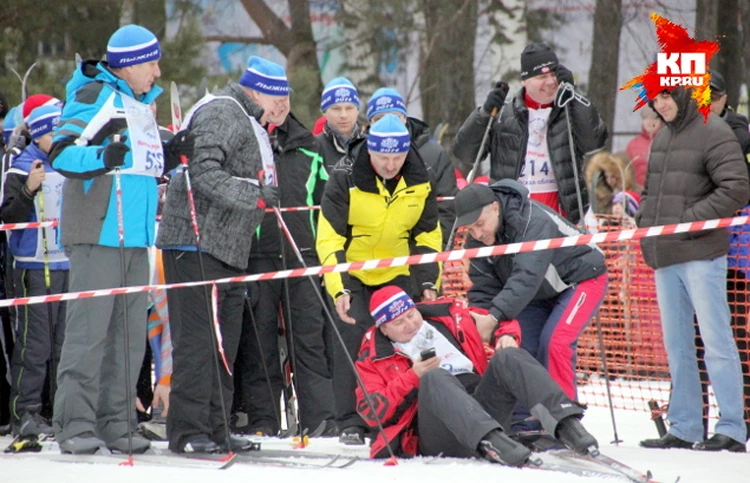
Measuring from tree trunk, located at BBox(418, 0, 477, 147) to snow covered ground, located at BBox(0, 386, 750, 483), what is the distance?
8.77 meters

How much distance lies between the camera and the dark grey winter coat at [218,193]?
5.82 meters

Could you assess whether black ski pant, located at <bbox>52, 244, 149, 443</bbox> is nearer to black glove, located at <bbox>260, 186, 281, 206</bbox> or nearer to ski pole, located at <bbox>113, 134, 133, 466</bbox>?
ski pole, located at <bbox>113, 134, 133, 466</bbox>

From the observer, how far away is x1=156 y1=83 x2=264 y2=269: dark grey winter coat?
5820mm

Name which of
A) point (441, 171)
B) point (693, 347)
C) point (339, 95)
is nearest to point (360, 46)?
point (441, 171)

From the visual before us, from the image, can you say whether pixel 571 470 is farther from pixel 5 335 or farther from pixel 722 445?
pixel 5 335

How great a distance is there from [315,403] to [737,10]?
8.42 metres

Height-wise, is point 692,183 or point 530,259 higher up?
point 692,183

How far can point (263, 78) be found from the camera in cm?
612

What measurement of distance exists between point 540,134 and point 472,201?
97 cm

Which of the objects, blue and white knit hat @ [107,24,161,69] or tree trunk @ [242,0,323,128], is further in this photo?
tree trunk @ [242,0,323,128]

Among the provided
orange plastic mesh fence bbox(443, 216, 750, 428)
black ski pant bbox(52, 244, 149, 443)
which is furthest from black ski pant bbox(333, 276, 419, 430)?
orange plastic mesh fence bbox(443, 216, 750, 428)

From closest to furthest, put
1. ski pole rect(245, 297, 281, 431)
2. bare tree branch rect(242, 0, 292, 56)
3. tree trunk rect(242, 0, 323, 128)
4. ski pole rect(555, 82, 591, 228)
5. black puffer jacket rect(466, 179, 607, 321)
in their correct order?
black puffer jacket rect(466, 179, 607, 321), ski pole rect(555, 82, 591, 228), ski pole rect(245, 297, 281, 431), tree trunk rect(242, 0, 323, 128), bare tree branch rect(242, 0, 292, 56)

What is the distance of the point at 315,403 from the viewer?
281 inches

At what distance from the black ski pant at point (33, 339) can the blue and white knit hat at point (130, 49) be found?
1.76 metres
